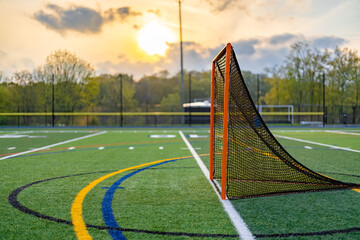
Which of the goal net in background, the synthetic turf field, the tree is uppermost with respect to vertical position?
the tree

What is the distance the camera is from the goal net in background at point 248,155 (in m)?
4.54

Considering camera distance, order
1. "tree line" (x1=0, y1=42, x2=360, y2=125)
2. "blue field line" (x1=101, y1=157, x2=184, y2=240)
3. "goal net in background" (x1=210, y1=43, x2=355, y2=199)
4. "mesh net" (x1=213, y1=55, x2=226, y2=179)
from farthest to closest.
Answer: "tree line" (x1=0, y1=42, x2=360, y2=125) → "mesh net" (x1=213, y1=55, x2=226, y2=179) → "goal net in background" (x1=210, y1=43, x2=355, y2=199) → "blue field line" (x1=101, y1=157, x2=184, y2=240)

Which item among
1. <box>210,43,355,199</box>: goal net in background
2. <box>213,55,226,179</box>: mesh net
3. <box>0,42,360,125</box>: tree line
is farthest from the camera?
<box>0,42,360,125</box>: tree line

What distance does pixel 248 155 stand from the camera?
19.7 ft

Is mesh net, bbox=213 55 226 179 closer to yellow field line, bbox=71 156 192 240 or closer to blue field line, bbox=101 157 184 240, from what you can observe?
blue field line, bbox=101 157 184 240

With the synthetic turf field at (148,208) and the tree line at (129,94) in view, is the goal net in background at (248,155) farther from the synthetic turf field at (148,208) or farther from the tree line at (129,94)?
the tree line at (129,94)

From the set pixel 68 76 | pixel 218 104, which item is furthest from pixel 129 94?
pixel 218 104

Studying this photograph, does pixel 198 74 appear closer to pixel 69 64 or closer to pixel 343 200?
pixel 69 64

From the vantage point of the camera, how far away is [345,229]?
3285 mm

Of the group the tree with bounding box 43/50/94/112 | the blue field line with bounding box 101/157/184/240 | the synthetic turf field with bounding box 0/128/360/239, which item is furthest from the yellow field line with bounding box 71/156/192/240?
the tree with bounding box 43/50/94/112

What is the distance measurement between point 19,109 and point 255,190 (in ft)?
124

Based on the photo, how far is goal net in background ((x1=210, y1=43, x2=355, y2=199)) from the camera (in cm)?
454

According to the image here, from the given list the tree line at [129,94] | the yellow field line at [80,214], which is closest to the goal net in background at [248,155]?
the yellow field line at [80,214]

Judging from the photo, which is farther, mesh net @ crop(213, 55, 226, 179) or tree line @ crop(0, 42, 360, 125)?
tree line @ crop(0, 42, 360, 125)
